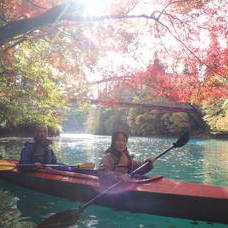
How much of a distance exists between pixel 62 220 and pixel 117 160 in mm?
1262

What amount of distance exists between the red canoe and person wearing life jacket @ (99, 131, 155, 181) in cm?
28

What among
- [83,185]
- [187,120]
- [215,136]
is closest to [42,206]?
[83,185]

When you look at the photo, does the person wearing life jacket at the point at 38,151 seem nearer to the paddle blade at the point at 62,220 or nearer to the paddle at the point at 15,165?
the paddle at the point at 15,165

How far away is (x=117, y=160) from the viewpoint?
453cm

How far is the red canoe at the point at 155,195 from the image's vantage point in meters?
3.65

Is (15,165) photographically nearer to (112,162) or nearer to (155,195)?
(112,162)

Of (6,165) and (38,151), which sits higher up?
(38,151)

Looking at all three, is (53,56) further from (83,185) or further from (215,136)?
(215,136)

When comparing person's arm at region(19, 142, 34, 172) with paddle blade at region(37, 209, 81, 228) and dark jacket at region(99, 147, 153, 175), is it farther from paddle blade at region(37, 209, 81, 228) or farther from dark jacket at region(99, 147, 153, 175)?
paddle blade at region(37, 209, 81, 228)

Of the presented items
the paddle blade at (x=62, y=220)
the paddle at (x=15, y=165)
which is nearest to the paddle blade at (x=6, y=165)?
the paddle at (x=15, y=165)

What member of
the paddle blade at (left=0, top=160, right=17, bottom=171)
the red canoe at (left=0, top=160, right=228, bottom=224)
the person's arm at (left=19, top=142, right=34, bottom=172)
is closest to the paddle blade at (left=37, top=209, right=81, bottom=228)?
the red canoe at (left=0, top=160, right=228, bottom=224)

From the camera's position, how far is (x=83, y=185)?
4.60 meters

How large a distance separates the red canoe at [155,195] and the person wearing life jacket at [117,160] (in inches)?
10.8

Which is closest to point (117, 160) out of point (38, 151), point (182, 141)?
point (182, 141)
